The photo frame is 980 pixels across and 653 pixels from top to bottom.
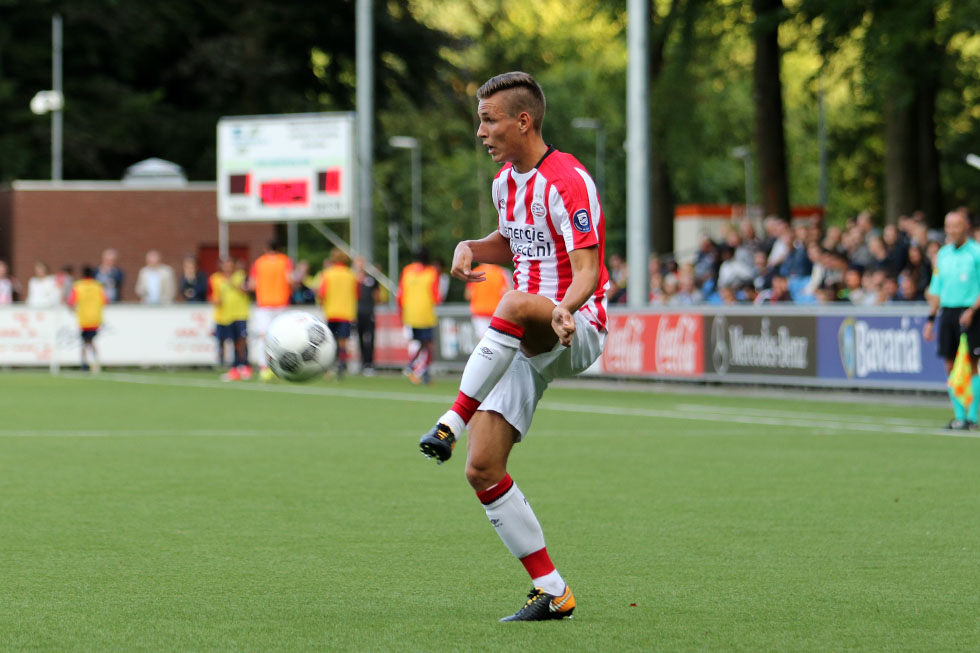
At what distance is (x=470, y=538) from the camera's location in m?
8.89

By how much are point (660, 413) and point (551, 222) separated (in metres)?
12.5

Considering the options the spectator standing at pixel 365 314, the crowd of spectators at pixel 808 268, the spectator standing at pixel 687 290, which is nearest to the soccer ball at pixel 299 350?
the crowd of spectators at pixel 808 268

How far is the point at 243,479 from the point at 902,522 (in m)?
4.69

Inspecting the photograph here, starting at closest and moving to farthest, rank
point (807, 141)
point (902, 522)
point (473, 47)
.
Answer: point (902, 522) < point (473, 47) < point (807, 141)

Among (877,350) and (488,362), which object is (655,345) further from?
(488,362)

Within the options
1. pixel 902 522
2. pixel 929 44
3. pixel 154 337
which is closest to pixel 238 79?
pixel 154 337

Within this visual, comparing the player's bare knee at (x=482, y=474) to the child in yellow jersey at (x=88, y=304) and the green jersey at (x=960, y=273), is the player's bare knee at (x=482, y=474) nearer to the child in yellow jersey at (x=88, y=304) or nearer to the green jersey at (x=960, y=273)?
the green jersey at (x=960, y=273)

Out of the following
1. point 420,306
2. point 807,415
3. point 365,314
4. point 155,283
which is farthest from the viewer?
point 155,283

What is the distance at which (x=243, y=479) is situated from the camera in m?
11.9

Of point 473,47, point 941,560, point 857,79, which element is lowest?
point 941,560

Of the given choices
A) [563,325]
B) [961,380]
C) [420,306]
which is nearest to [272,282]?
[420,306]

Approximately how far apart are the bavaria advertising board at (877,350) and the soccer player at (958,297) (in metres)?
3.80

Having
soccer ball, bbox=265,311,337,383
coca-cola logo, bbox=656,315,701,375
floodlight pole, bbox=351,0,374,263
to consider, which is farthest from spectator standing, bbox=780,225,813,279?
soccer ball, bbox=265,311,337,383

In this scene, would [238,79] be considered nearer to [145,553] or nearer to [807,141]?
[807,141]
